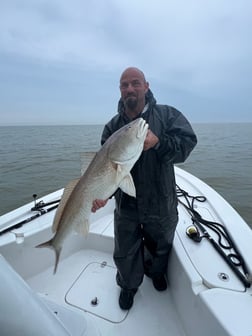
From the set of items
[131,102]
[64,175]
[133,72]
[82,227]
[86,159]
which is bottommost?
[64,175]

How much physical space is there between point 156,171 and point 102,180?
60cm

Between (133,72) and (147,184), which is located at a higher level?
(133,72)

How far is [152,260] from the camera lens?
101 inches

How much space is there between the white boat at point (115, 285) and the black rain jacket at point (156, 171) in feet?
1.79

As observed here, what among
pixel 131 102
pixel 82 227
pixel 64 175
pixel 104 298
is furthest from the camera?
pixel 64 175

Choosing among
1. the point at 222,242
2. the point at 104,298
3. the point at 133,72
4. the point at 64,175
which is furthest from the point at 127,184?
the point at 64,175

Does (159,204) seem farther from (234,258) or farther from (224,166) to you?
(224,166)

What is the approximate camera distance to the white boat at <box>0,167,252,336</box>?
1.45 m

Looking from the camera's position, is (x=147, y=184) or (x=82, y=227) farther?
(x=147, y=184)

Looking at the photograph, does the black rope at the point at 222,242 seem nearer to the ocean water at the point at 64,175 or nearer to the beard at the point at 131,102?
the beard at the point at 131,102

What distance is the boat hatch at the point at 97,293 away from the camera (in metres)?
2.42

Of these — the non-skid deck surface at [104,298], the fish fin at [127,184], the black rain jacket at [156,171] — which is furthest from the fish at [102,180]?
the non-skid deck surface at [104,298]

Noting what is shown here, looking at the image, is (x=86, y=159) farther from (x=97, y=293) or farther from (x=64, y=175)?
(x=64, y=175)

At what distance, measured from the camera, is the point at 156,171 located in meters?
2.09
